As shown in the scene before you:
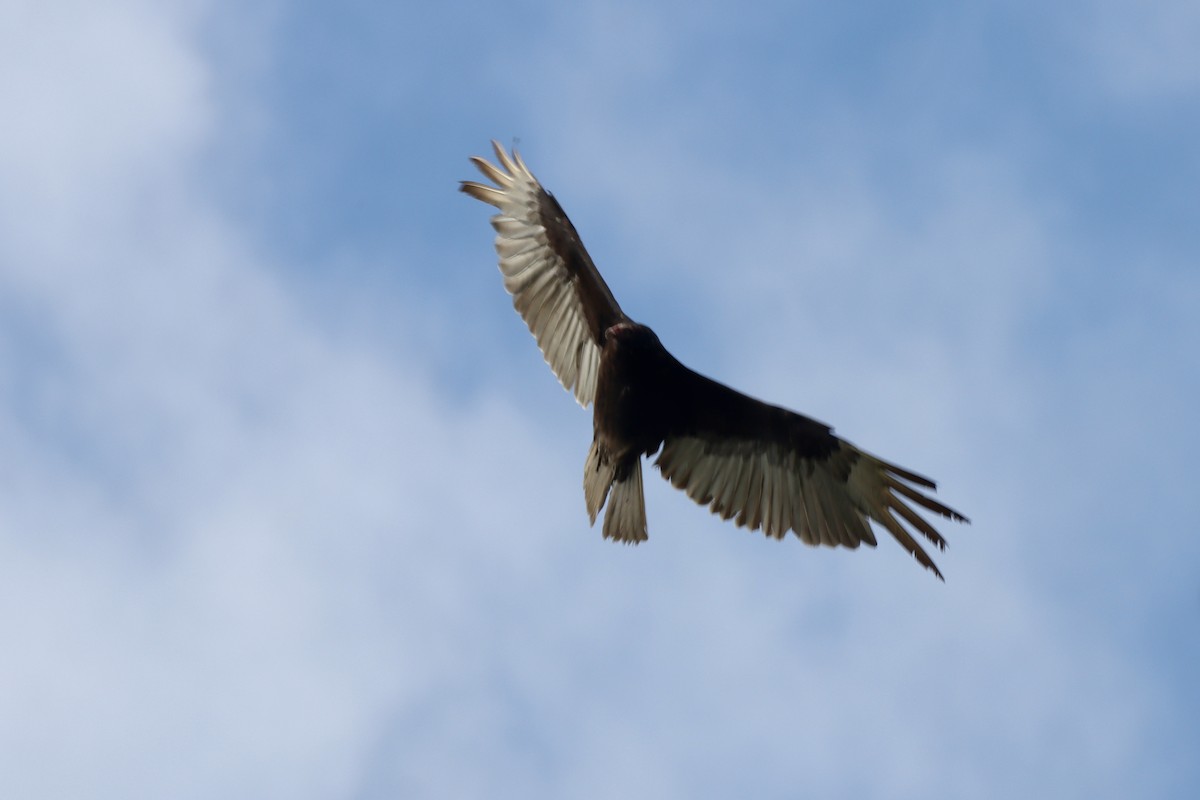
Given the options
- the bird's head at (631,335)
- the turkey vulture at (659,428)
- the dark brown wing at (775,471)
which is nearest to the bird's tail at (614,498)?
the turkey vulture at (659,428)

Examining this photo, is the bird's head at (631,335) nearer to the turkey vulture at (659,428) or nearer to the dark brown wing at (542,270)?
the turkey vulture at (659,428)

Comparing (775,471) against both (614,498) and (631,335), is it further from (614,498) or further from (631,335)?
(631,335)

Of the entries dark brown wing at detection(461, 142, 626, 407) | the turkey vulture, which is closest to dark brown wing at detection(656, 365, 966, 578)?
the turkey vulture

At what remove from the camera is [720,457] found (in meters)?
8.62

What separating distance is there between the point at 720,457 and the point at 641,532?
0.82 meters

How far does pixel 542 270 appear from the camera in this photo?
8.82 m

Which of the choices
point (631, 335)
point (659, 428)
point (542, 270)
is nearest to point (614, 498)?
point (659, 428)

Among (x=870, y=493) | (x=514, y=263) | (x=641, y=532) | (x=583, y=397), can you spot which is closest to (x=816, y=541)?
(x=870, y=493)

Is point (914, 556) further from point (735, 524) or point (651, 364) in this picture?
point (651, 364)

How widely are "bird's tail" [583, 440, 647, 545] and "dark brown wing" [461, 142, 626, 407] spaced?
0.63 m

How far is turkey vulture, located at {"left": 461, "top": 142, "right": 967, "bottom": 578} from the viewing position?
A: 809 centimetres

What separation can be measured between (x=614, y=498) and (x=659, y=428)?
542mm

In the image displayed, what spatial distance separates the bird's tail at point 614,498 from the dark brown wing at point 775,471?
0.45 metres

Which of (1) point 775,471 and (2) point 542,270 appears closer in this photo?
(1) point 775,471
